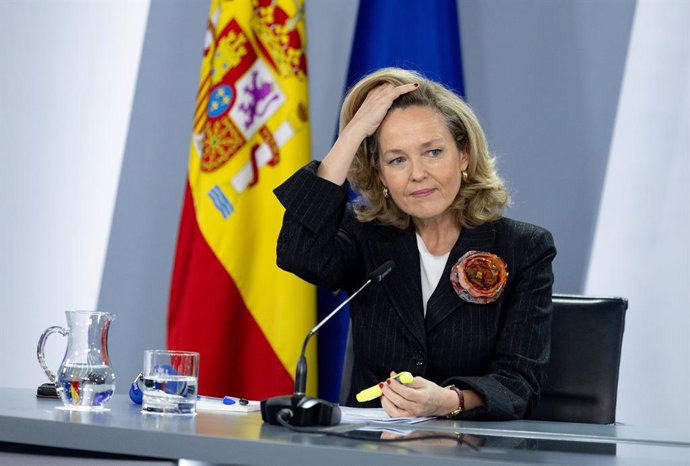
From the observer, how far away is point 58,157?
12.2ft

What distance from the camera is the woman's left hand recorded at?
1.66m

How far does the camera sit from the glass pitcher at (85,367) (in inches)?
60.7

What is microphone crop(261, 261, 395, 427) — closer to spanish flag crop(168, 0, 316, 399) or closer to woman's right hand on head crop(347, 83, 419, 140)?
woman's right hand on head crop(347, 83, 419, 140)

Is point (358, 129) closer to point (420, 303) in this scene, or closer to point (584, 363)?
point (420, 303)

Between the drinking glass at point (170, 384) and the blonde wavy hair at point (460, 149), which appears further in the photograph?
the blonde wavy hair at point (460, 149)

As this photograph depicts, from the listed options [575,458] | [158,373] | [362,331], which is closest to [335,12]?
[362,331]

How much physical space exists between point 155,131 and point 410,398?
2.29 metres

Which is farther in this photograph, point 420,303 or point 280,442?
point 420,303

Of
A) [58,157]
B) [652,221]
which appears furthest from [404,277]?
[58,157]

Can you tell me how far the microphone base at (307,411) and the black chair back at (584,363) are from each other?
84 cm

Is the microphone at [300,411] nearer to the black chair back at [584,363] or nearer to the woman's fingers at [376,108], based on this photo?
the black chair back at [584,363]

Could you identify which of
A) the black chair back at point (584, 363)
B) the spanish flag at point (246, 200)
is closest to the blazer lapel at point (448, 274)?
the black chair back at point (584, 363)

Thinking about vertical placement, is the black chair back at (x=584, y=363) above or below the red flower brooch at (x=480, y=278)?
below

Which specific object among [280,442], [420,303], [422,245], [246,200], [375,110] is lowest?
[280,442]
